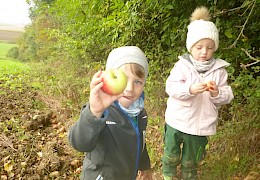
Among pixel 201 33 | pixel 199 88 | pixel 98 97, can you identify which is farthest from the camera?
pixel 201 33

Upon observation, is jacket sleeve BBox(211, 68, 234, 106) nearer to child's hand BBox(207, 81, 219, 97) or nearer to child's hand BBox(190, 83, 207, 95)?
child's hand BBox(207, 81, 219, 97)

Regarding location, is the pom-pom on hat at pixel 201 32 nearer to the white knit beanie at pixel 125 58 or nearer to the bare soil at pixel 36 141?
the white knit beanie at pixel 125 58

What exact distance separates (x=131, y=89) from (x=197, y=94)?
35.8 inches

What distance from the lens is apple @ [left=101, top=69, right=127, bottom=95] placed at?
1.19 meters

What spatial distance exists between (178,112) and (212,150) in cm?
99

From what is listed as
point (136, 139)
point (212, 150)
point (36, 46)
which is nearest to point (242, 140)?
point (212, 150)

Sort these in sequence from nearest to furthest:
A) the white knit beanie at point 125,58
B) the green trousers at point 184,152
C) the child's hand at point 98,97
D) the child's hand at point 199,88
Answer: the child's hand at point 98,97 < the white knit beanie at point 125,58 < the child's hand at point 199,88 < the green trousers at point 184,152

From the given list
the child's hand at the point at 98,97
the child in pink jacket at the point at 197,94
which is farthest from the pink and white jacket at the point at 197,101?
the child's hand at the point at 98,97

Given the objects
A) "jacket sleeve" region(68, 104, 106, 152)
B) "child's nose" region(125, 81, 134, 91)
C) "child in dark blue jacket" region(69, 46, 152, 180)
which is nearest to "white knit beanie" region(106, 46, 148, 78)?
"child in dark blue jacket" region(69, 46, 152, 180)

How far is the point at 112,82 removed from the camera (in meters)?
1.21

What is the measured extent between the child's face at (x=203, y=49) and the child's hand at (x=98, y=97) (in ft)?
3.91

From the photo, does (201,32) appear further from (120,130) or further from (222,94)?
(120,130)

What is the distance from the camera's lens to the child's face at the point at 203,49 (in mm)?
2170

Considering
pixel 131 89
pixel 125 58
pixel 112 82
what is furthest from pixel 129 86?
pixel 112 82
